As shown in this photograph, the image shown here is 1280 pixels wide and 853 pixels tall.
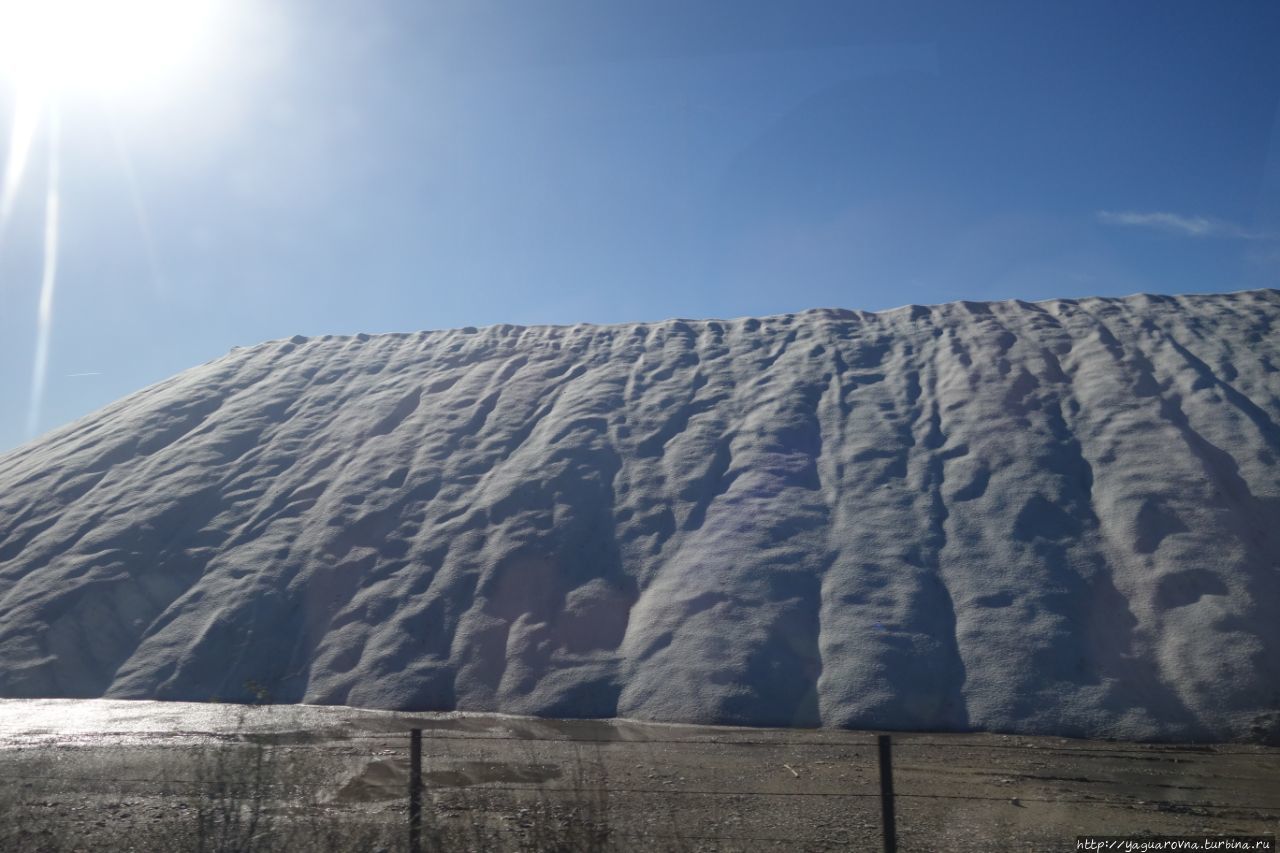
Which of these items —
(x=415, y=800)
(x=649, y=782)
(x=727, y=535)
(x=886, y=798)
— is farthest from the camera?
(x=727, y=535)

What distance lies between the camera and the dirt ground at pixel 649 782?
15.0 feet

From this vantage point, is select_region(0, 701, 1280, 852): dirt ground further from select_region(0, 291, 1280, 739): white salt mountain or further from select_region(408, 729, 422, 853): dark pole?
select_region(0, 291, 1280, 739): white salt mountain

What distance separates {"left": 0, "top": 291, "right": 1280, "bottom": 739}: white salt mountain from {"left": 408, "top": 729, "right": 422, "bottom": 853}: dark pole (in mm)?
2066

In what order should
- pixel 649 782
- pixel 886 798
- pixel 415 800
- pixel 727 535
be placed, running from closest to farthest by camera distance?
1. pixel 886 798
2. pixel 415 800
3. pixel 649 782
4. pixel 727 535

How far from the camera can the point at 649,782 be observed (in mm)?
5348

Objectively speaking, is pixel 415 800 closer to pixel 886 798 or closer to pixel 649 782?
pixel 649 782

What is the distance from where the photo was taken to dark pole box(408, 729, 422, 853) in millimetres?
4379

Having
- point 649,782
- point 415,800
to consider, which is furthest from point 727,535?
point 415,800

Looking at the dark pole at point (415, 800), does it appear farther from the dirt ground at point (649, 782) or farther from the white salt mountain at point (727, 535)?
the white salt mountain at point (727, 535)

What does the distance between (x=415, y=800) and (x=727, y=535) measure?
16.2ft

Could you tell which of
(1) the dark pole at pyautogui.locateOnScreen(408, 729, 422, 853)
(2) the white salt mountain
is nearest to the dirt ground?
(1) the dark pole at pyautogui.locateOnScreen(408, 729, 422, 853)

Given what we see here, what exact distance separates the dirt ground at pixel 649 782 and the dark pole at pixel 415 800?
6cm

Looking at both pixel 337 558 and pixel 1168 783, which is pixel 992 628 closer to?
pixel 1168 783

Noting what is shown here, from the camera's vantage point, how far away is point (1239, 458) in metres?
9.41
